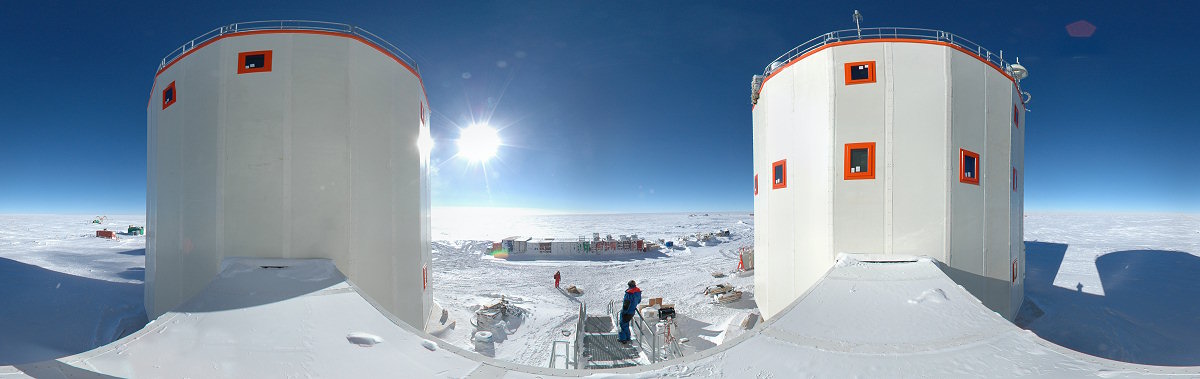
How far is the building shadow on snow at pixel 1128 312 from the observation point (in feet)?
31.1

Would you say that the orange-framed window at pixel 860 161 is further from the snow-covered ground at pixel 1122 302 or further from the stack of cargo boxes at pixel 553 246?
the stack of cargo boxes at pixel 553 246

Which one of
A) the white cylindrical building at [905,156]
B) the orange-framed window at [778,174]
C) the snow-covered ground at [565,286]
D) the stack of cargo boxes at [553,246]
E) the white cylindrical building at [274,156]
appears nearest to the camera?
the white cylindrical building at [274,156]

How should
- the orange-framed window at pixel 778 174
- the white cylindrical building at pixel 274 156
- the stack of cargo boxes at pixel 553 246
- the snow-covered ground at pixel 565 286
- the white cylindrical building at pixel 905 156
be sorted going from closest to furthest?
the white cylindrical building at pixel 274 156 < the white cylindrical building at pixel 905 156 < the orange-framed window at pixel 778 174 < the snow-covered ground at pixel 565 286 < the stack of cargo boxes at pixel 553 246

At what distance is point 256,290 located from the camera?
20.0ft

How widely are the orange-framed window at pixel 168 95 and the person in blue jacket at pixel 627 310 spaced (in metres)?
11.8

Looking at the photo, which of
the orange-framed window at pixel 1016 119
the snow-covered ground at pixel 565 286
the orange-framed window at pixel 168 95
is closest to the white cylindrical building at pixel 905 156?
the orange-framed window at pixel 1016 119

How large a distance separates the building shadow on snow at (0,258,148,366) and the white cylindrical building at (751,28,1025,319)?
17410 millimetres

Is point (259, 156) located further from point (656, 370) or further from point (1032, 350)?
point (1032, 350)

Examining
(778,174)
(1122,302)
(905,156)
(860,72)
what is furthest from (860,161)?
(1122,302)

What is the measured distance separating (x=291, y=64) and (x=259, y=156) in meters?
2.09

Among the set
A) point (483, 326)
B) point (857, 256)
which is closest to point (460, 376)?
point (857, 256)

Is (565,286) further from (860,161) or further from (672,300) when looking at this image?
(860,161)

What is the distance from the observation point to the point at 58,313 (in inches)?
383

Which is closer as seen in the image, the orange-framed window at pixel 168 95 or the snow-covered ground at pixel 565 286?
the orange-framed window at pixel 168 95
